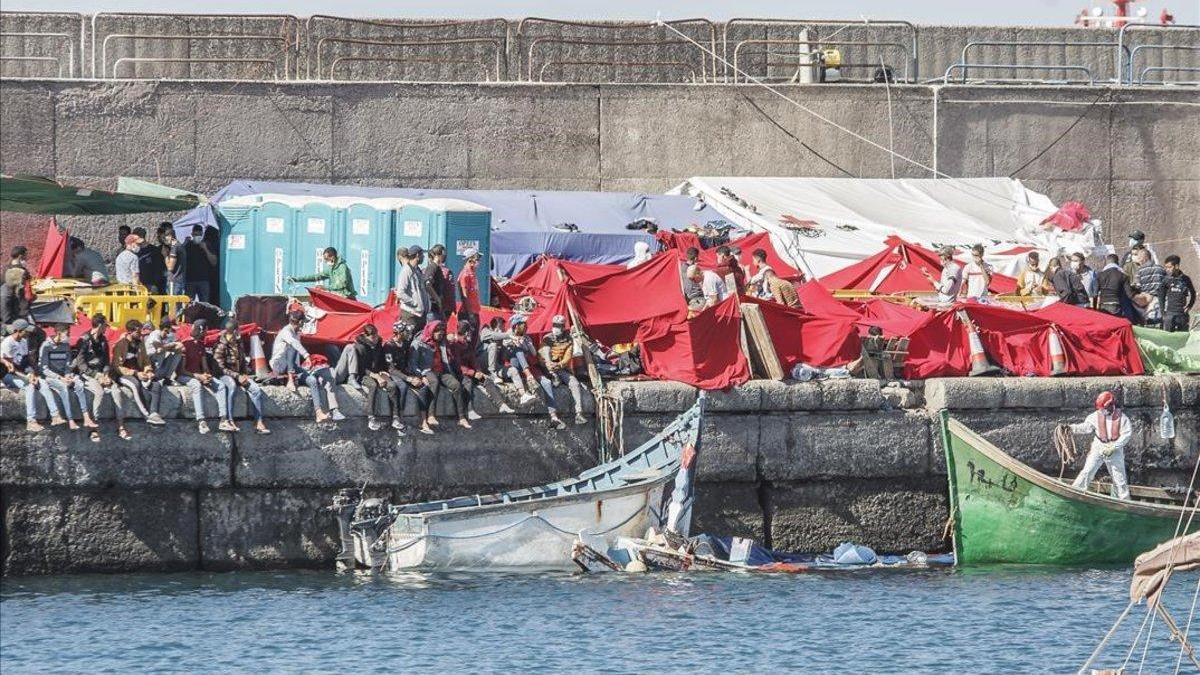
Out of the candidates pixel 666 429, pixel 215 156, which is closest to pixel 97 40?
pixel 215 156

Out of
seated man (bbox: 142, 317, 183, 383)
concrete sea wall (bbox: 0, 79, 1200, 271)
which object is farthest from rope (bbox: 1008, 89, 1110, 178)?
seated man (bbox: 142, 317, 183, 383)

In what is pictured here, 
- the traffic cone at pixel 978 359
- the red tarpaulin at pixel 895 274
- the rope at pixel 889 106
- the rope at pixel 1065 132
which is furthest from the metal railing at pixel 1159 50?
the traffic cone at pixel 978 359

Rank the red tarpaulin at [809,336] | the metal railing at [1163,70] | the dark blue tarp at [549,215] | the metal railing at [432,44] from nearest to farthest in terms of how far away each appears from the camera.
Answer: the red tarpaulin at [809,336], the dark blue tarp at [549,215], the metal railing at [432,44], the metal railing at [1163,70]

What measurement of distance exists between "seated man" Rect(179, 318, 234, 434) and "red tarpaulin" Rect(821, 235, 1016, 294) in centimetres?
881

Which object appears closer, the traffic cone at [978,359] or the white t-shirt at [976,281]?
the traffic cone at [978,359]

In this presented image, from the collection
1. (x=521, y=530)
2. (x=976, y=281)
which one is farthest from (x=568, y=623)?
(x=976, y=281)

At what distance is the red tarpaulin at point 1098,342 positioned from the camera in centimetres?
2473

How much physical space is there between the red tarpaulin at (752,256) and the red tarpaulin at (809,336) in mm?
2624

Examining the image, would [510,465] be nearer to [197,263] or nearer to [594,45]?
[197,263]

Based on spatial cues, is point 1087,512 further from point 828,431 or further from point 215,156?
point 215,156

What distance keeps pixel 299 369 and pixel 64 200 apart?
14.4ft

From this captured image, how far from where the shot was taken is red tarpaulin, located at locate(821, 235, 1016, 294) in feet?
89.9

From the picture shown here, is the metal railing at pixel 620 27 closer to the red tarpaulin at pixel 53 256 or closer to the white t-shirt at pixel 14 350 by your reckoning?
the red tarpaulin at pixel 53 256

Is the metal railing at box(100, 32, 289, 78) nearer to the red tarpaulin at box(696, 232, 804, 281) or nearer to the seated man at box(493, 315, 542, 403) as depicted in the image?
the red tarpaulin at box(696, 232, 804, 281)
